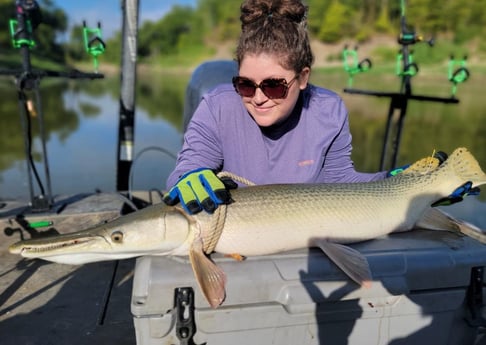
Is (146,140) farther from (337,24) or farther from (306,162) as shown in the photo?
(337,24)

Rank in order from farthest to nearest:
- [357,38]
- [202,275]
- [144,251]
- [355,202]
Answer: [357,38] < [355,202] < [144,251] < [202,275]

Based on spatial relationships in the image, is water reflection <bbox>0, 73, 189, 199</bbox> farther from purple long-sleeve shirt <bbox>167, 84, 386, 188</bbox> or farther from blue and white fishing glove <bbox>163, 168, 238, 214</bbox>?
blue and white fishing glove <bbox>163, 168, 238, 214</bbox>

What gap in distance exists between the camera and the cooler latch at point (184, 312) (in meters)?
1.54

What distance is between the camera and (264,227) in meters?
1.89

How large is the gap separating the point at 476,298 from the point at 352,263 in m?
0.65

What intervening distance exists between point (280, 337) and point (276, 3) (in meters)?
A: 1.60

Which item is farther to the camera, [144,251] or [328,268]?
[144,251]

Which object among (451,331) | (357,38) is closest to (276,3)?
(451,331)

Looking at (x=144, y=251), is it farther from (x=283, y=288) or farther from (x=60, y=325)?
(x=60, y=325)

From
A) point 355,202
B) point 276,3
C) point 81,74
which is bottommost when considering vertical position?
point 355,202

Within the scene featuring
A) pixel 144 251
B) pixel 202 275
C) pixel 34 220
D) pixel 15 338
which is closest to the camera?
pixel 202 275

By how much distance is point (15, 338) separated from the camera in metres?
2.23

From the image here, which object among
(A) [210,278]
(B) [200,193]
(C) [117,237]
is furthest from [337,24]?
(A) [210,278]

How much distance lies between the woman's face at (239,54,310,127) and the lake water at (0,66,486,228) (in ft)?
7.26
